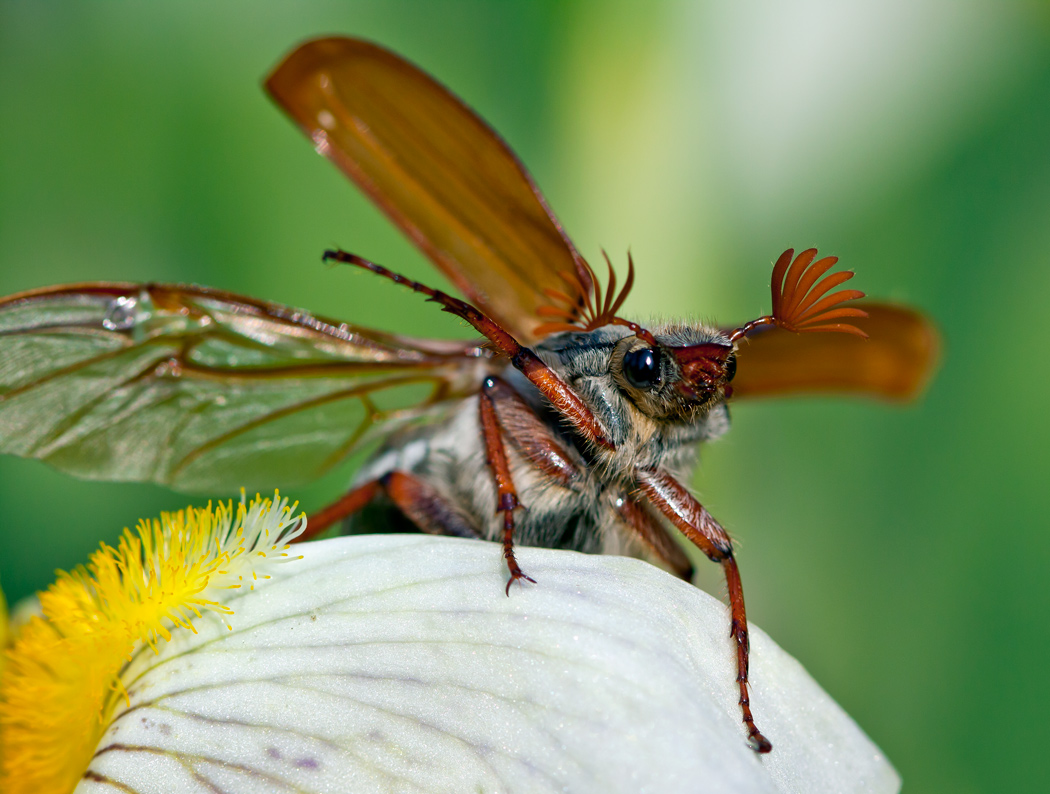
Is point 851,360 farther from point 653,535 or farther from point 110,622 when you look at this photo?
point 110,622

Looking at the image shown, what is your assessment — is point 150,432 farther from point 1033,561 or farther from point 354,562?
point 1033,561

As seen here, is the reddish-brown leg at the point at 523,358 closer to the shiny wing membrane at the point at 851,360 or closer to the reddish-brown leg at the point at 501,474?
the reddish-brown leg at the point at 501,474

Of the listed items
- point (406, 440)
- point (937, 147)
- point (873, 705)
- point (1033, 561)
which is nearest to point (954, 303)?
point (937, 147)

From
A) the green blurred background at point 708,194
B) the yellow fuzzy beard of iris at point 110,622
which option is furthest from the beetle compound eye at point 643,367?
the green blurred background at point 708,194

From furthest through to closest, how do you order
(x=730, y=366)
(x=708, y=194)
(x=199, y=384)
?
(x=708, y=194), (x=199, y=384), (x=730, y=366)

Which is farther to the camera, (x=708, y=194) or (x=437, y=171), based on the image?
→ (x=708, y=194)

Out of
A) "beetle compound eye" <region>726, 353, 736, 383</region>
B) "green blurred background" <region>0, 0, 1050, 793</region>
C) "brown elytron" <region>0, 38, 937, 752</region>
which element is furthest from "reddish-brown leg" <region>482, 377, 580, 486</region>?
"green blurred background" <region>0, 0, 1050, 793</region>

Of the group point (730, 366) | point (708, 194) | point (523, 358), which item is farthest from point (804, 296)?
point (708, 194)
